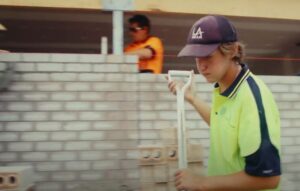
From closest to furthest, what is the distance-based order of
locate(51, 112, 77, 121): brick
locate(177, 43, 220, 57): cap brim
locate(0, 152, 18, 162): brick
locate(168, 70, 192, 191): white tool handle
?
locate(177, 43, 220, 57): cap brim < locate(168, 70, 192, 191): white tool handle < locate(0, 152, 18, 162): brick < locate(51, 112, 77, 121): brick

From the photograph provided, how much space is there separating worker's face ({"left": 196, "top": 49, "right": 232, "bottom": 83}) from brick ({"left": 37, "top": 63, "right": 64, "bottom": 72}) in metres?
3.48

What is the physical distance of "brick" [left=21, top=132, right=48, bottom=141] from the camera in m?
4.91

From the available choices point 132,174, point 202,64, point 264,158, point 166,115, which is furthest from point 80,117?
point 264,158

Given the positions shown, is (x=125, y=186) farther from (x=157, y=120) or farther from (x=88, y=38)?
(x=88, y=38)

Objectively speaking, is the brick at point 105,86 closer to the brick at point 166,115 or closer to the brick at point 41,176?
the brick at point 166,115

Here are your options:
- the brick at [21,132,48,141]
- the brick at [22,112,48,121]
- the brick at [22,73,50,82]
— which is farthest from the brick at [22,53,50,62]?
the brick at [21,132,48,141]

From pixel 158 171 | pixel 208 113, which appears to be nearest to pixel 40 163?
pixel 158 171

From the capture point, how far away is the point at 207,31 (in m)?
1.72

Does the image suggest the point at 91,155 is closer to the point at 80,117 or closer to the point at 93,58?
the point at 80,117

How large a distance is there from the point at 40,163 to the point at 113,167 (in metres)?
0.86

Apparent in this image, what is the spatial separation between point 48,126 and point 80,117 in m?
0.39

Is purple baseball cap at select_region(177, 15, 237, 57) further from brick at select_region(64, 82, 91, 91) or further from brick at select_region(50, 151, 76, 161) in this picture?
brick at select_region(50, 151, 76, 161)

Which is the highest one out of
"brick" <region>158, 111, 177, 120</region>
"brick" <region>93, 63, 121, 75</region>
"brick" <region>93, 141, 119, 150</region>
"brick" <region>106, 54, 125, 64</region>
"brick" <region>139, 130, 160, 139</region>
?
"brick" <region>106, 54, 125, 64</region>

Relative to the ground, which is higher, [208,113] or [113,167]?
[208,113]
